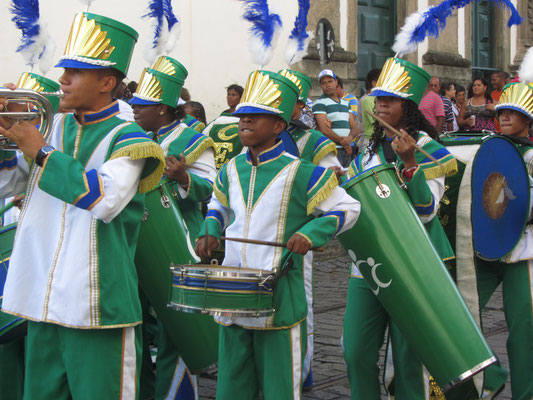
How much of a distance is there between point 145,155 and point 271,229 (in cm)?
90

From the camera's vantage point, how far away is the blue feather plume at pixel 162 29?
6.34m

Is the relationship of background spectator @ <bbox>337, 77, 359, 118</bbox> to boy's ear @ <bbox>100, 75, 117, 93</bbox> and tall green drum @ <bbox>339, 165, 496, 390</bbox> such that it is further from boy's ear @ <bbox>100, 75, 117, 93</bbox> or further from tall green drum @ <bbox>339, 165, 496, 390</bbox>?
boy's ear @ <bbox>100, 75, 117, 93</bbox>

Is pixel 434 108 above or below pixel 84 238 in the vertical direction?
above

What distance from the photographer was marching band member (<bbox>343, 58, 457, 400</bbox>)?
484cm

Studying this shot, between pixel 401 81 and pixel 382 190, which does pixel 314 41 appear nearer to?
pixel 401 81

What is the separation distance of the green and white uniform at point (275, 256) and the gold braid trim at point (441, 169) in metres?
0.71

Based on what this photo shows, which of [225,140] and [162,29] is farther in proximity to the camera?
[225,140]

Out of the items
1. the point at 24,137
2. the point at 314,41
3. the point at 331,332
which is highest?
the point at 314,41

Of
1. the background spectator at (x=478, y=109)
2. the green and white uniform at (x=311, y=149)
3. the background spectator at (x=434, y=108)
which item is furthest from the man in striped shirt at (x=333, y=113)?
the green and white uniform at (x=311, y=149)

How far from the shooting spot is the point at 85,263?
3557 mm

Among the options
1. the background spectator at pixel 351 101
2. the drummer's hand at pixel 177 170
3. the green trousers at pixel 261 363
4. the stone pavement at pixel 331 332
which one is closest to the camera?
the green trousers at pixel 261 363

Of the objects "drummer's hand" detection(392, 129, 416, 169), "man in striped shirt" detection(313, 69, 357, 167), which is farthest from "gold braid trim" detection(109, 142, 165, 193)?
"man in striped shirt" detection(313, 69, 357, 167)

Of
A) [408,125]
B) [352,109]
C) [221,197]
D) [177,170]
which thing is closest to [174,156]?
[177,170]

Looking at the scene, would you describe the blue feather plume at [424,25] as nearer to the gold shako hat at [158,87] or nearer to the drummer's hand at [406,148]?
the drummer's hand at [406,148]
